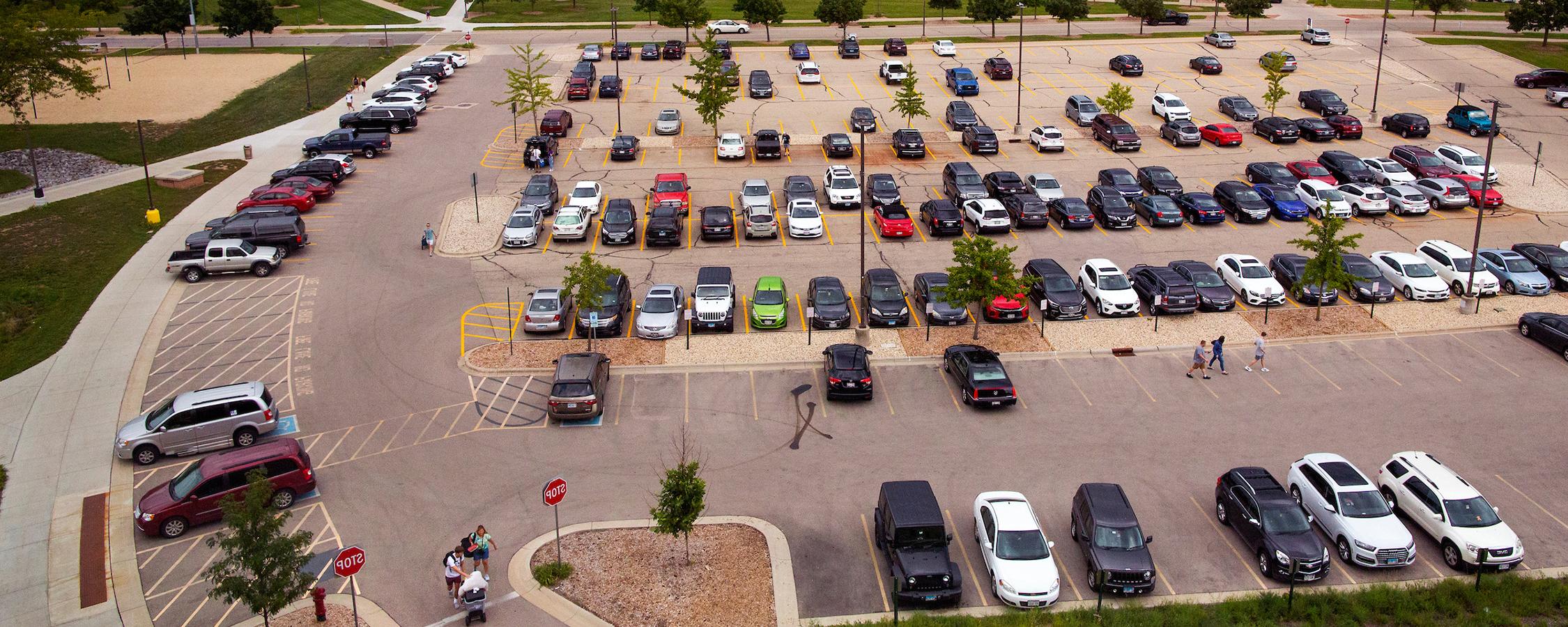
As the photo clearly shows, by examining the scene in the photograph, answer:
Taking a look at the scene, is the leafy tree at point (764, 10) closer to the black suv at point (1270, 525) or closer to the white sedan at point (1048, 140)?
the white sedan at point (1048, 140)

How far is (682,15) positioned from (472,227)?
37.1m

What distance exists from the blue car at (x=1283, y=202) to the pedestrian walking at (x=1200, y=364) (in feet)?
49.9

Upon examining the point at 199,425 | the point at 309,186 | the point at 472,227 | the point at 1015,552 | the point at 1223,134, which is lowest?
the point at 1015,552

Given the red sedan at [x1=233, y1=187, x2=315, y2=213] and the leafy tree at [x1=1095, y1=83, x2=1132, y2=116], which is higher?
the leafy tree at [x1=1095, y1=83, x2=1132, y2=116]

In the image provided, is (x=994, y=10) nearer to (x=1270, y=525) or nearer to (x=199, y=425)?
(x=1270, y=525)

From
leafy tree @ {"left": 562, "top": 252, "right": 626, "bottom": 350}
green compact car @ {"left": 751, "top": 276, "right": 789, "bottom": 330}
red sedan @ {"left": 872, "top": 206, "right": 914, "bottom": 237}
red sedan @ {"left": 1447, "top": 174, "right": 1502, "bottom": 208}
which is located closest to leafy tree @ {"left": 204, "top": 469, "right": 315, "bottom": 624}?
leafy tree @ {"left": 562, "top": 252, "right": 626, "bottom": 350}

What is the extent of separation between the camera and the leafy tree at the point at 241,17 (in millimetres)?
80875

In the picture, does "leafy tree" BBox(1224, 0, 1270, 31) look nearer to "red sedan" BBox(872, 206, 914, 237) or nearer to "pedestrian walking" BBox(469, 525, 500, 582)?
"red sedan" BBox(872, 206, 914, 237)

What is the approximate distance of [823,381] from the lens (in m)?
31.0

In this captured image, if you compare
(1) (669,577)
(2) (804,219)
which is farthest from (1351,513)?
(2) (804,219)

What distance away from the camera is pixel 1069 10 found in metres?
82.3

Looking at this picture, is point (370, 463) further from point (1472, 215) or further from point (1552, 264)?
point (1472, 215)

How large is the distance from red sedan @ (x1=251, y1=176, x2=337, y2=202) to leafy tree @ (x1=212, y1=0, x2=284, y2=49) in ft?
131

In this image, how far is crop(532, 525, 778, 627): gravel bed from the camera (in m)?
20.9
